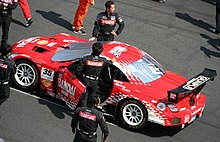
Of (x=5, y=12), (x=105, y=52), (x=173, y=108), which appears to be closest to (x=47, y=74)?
(x=105, y=52)

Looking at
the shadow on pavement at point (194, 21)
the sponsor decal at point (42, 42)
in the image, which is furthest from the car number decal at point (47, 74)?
the shadow on pavement at point (194, 21)

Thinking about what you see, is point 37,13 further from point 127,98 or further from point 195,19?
point 127,98

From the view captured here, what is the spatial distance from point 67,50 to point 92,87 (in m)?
1.60

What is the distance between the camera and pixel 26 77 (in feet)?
41.2

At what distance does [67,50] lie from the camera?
501 inches

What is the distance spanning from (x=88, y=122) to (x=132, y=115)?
256 cm

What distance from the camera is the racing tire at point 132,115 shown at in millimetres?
11453

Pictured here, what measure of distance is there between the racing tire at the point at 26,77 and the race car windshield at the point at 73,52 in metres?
0.53

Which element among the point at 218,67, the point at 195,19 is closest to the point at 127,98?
the point at 218,67

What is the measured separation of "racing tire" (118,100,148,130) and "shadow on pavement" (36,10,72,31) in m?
6.03

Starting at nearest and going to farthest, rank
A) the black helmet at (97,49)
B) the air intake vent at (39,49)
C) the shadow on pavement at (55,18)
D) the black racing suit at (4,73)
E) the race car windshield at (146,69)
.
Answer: the black racing suit at (4,73)
the black helmet at (97,49)
the race car windshield at (146,69)
the air intake vent at (39,49)
the shadow on pavement at (55,18)

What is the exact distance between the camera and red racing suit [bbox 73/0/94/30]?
1648 centimetres

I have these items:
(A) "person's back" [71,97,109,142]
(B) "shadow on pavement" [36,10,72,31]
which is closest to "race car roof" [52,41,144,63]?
(A) "person's back" [71,97,109,142]

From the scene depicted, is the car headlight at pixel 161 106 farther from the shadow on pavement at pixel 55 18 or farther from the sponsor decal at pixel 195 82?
the shadow on pavement at pixel 55 18
